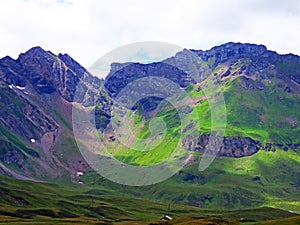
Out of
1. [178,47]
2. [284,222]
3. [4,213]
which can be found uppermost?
[178,47]

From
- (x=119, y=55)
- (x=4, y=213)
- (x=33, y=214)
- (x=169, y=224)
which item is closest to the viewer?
(x=119, y=55)

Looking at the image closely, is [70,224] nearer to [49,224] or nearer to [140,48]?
[49,224]

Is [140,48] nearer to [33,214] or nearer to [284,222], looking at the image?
[284,222]

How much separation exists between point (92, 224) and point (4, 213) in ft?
154

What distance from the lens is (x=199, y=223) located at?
12631 cm

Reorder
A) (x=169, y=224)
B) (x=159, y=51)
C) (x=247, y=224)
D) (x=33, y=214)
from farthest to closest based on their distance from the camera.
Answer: (x=33, y=214) → (x=169, y=224) → (x=247, y=224) → (x=159, y=51)

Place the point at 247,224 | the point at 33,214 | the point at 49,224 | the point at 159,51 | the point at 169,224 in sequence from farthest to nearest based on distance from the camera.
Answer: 1. the point at 33,214
2. the point at 49,224
3. the point at 169,224
4. the point at 247,224
5. the point at 159,51

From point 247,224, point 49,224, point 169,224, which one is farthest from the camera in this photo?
point 49,224

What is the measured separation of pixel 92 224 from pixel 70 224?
28.4 ft

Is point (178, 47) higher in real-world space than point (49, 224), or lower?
higher

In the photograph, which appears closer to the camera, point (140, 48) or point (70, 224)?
point (140, 48)

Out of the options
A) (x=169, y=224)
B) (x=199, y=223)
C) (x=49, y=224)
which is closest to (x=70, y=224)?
(x=49, y=224)

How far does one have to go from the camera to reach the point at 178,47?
109812 mm

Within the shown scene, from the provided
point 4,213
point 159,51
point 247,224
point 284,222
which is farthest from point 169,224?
point 4,213
